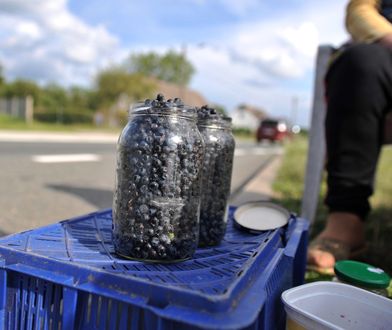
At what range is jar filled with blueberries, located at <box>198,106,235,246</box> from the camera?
45.9 inches

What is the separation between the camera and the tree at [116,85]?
29.9 meters

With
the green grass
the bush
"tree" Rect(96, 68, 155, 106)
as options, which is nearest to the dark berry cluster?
the green grass

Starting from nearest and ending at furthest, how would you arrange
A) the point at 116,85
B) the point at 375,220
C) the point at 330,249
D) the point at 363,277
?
1. the point at 363,277
2. the point at 330,249
3. the point at 375,220
4. the point at 116,85

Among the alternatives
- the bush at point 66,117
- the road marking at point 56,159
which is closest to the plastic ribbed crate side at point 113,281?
the road marking at point 56,159

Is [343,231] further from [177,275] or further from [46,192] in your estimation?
[46,192]

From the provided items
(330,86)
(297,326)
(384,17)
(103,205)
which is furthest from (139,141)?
(103,205)

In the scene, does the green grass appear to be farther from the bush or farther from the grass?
the grass

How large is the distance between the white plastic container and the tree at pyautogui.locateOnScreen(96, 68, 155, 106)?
1177 inches

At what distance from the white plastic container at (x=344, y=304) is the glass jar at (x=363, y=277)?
149 mm

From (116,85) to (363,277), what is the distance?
3019 cm

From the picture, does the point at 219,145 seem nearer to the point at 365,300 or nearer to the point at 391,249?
the point at 365,300

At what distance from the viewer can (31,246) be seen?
0.88 m

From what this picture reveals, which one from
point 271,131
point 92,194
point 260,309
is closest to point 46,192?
point 92,194

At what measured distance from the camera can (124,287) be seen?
72cm
